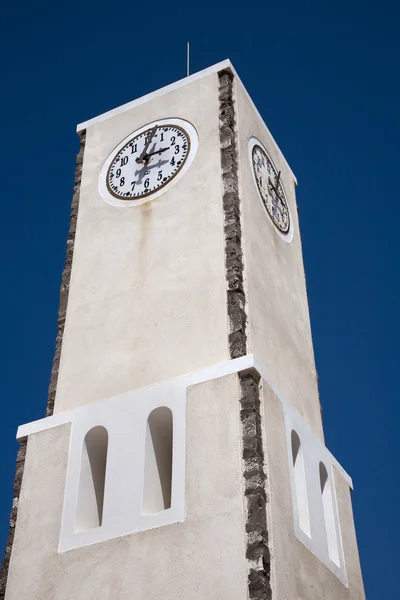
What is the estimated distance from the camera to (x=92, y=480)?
11719mm

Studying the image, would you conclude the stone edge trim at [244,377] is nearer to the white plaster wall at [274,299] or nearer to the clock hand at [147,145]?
the white plaster wall at [274,299]

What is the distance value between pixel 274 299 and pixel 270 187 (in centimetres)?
256

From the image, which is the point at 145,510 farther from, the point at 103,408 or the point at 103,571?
the point at 103,408

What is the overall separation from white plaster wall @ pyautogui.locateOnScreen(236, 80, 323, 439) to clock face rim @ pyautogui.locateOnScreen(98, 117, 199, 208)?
2.54ft

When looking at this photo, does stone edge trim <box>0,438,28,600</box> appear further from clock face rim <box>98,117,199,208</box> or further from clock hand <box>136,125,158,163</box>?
clock hand <box>136,125,158,163</box>

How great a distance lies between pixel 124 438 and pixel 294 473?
7.03 feet

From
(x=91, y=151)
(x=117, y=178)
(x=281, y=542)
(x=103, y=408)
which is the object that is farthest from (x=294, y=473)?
(x=91, y=151)

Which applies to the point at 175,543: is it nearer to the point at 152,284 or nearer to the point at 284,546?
the point at 284,546

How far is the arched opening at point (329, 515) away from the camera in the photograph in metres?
12.1

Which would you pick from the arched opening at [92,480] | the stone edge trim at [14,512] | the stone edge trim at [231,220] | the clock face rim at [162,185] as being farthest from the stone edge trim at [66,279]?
the stone edge trim at [231,220]

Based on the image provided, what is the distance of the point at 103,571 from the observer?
34.7ft

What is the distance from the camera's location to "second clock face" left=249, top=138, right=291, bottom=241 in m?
Answer: 14.7

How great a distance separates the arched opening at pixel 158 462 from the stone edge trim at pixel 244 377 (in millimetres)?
1133

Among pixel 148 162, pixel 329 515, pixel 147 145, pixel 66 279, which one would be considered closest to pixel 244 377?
pixel 329 515
